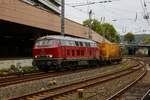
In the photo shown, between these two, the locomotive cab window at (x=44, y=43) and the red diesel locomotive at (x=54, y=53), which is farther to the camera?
the locomotive cab window at (x=44, y=43)

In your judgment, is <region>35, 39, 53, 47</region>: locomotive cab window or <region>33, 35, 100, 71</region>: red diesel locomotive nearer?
<region>33, 35, 100, 71</region>: red diesel locomotive

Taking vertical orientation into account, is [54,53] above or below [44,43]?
below

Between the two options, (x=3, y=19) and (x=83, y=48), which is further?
(x=83, y=48)

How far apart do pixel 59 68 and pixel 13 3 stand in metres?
7.12

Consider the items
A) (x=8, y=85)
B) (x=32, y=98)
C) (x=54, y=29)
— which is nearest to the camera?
(x=32, y=98)

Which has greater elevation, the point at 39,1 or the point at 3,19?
the point at 39,1

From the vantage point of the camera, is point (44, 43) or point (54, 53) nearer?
point (54, 53)

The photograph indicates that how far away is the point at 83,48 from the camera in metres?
35.3

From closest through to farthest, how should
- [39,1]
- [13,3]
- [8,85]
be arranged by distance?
[8,85] < [13,3] < [39,1]

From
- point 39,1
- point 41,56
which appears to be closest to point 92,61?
point 41,56

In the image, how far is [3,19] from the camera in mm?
29312

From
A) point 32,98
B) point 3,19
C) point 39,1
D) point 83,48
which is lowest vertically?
point 32,98

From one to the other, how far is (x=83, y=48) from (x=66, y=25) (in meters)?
14.3

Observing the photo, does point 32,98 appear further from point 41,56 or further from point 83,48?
point 83,48
